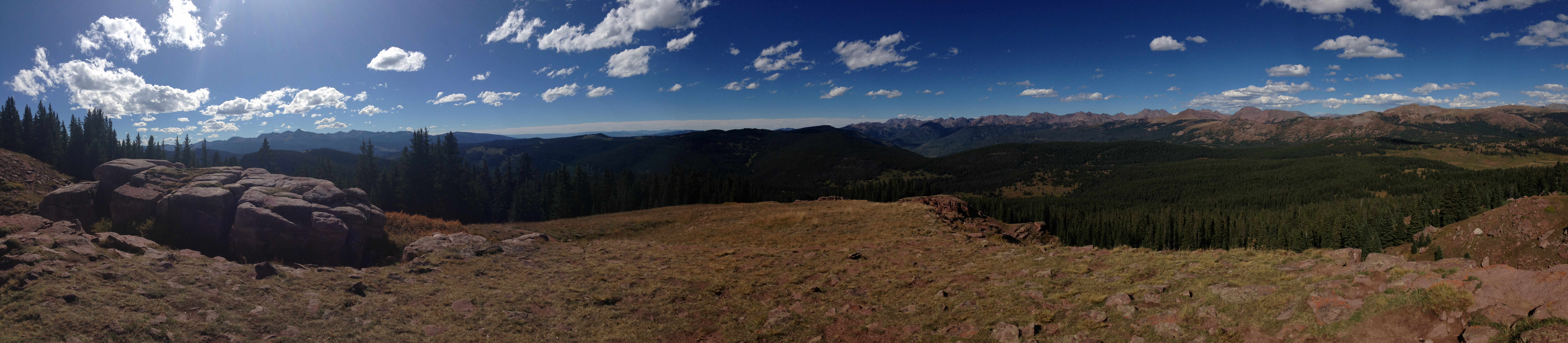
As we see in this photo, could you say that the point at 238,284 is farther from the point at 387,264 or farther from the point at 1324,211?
the point at 1324,211

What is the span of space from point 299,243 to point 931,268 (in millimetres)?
28129

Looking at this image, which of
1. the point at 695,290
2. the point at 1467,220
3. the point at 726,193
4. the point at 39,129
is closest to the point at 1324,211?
the point at 1467,220

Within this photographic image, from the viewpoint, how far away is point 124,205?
2320 cm

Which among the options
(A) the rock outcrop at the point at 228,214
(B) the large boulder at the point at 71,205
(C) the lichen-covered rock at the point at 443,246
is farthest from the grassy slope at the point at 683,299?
(B) the large boulder at the point at 71,205

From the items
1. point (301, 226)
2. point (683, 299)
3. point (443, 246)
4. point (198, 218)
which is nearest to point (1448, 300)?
point (683, 299)

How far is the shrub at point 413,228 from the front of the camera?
27609 mm

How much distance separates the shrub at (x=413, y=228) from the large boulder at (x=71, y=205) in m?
11.3

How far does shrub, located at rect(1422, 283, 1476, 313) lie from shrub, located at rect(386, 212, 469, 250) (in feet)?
115

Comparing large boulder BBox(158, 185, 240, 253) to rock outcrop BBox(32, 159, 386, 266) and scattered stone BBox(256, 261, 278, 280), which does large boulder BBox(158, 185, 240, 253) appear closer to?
rock outcrop BBox(32, 159, 386, 266)

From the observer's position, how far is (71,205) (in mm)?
23297

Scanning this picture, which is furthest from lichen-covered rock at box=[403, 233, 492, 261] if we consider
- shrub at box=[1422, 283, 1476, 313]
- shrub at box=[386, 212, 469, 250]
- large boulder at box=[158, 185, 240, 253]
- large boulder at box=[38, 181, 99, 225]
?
shrub at box=[1422, 283, 1476, 313]

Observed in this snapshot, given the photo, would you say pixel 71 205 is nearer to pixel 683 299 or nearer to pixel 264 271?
pixel 264 271

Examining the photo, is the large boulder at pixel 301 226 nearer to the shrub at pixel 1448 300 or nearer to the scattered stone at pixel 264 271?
the scattered stone at pixel 264 271

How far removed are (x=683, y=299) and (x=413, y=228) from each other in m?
23.9
